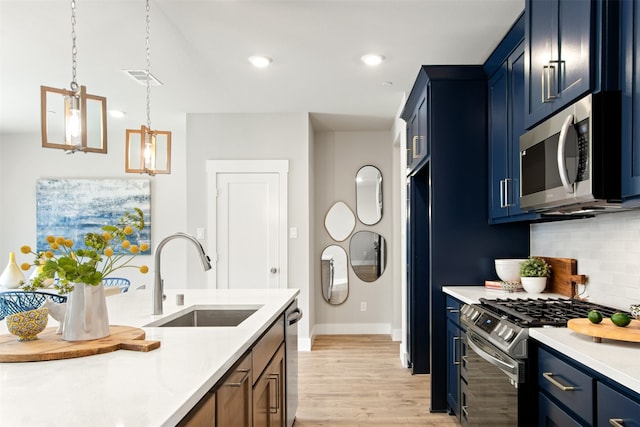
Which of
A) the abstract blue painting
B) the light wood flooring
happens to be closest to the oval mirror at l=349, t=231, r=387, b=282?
the light wood flooring

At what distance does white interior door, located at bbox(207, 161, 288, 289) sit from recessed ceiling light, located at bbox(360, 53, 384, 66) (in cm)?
189

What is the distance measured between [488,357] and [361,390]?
185cm

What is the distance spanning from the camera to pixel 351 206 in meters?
6.22

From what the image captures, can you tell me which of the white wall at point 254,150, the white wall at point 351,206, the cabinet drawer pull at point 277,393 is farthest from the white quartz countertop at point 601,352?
the white wall at point 351,206

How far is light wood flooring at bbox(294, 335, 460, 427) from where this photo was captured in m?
3.26

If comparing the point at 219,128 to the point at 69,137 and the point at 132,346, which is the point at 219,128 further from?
the point at 132,346

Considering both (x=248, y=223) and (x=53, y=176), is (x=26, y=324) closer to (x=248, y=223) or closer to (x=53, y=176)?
(x=248, y=223)

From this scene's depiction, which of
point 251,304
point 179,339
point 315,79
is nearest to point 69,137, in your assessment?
point 179,339

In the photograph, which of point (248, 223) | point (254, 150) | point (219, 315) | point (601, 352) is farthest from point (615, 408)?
point (254, 150)

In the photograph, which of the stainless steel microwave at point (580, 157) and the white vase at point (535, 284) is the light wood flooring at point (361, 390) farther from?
the stainless steel microwave at point (580, 157)

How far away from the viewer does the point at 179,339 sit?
→ 157 centimetres

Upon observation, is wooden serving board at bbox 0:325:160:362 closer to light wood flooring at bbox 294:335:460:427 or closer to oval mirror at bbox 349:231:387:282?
light wood flooring at bbox 294:335:460:427

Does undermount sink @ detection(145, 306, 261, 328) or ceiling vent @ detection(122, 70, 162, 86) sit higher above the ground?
ceiling vent @ detection(122, 70, 162, 86)

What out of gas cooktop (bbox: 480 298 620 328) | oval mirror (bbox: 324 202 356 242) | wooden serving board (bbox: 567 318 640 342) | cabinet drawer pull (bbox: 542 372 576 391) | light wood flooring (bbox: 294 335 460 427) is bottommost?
light wood flooring (bbox: 294 335 460 427)
